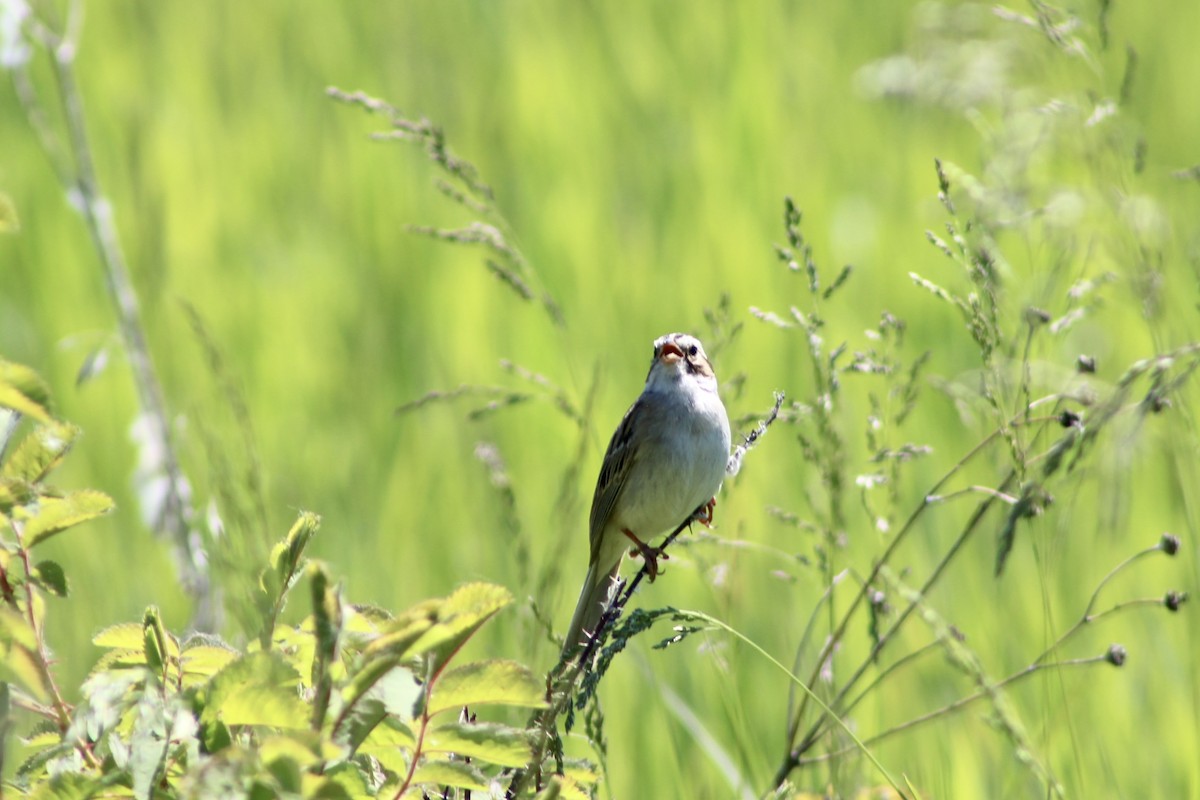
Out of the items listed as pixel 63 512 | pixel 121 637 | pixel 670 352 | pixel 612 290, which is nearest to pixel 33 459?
pixel 63 512

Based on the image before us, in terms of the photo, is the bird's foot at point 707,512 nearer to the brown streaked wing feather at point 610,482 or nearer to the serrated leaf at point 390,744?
the brown streaked wing feather at point 610,482

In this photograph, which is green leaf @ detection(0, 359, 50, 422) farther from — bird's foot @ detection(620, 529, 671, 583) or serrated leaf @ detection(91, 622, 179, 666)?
bird's foot @ detection(620, 529, 671, 583)

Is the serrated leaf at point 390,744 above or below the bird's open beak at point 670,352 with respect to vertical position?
below

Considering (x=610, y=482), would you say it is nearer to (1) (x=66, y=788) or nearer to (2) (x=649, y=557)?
(2) (x=649, y=557)

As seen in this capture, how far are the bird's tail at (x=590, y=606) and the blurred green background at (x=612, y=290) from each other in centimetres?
12

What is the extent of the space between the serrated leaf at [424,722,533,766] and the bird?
8.16ft

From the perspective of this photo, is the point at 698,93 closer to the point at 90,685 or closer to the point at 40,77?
the point at 40,77

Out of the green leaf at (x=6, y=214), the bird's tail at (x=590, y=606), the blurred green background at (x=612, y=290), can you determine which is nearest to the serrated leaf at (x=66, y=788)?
the green leaf at (x=6, y=214)

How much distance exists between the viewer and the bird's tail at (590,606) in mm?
3172

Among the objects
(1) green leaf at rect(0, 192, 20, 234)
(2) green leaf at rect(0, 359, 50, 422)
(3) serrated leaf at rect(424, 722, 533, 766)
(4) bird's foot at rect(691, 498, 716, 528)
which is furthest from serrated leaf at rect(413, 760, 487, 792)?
(4) bird's foot at rect(691, 498, 716, 528)

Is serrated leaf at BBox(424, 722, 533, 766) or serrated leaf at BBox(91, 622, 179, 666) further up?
serrated leaf at BBox(91, 622, 179, 666)

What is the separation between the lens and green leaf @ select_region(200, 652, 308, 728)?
1.23 m

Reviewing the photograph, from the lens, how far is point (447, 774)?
1.31 meters

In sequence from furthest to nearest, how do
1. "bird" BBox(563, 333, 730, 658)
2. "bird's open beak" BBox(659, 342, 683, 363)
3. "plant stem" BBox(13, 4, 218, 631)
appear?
"bird's open beak" BBox(659, 342, 683, 363)
"bird" BBox(563, 333, 730, 658)
"plant stem" BBox(13, 4, 218, 631)
